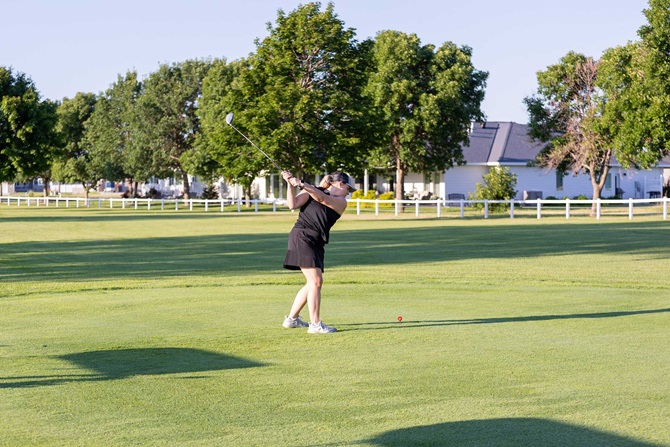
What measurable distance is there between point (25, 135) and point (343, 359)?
6793 centimetres

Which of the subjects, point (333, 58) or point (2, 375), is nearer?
point (2, 375)

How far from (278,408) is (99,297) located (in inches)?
375

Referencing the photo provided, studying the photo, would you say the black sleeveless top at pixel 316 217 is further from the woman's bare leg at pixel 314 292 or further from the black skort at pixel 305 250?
the woman's bare leg at pixel 314 292

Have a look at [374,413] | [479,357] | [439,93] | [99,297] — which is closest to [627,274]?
[99,297]

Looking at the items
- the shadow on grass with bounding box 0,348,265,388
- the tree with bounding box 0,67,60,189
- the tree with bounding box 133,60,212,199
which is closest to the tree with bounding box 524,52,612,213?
the tree with bounding box 0,67,60,189

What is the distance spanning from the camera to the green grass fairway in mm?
7039

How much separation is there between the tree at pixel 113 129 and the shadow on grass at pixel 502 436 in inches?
3804

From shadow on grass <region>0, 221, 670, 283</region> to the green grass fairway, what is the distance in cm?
89

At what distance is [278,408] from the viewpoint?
25.2 ft

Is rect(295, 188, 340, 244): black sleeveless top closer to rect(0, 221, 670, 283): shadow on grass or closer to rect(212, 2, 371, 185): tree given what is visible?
rect(0, 221, 670, 283): shadow on grass

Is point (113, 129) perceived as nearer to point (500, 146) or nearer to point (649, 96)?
point (500, 146)

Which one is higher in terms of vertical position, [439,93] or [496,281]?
[439,93]

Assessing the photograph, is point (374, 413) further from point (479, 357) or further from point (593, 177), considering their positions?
point (593, 177)

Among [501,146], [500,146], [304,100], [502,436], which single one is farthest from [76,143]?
[502,436]
